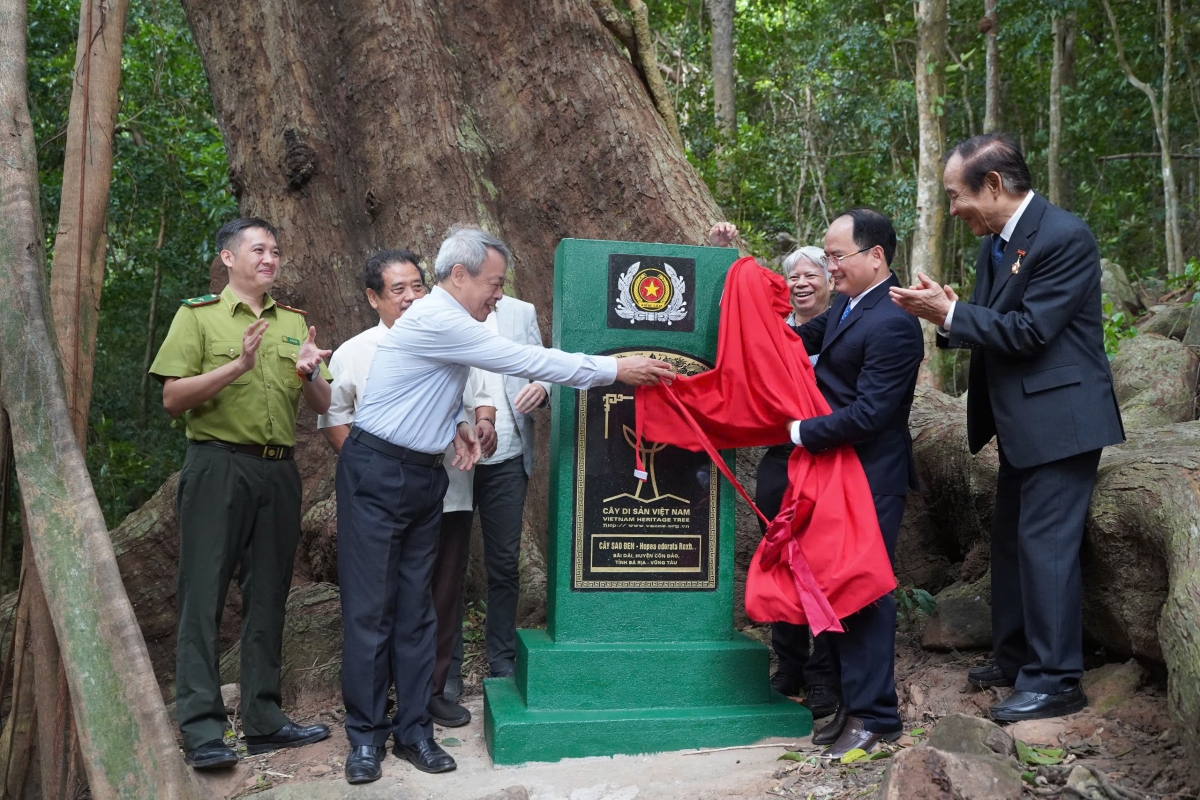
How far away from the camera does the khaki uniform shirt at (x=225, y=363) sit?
3.77m

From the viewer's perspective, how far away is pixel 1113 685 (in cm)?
353

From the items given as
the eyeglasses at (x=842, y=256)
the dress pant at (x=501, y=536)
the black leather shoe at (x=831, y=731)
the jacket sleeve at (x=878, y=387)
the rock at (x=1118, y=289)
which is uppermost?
the rock at (x=1118, y=289)

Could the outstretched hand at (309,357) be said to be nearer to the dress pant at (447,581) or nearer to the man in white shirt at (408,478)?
the man in white shirt at (408,478)

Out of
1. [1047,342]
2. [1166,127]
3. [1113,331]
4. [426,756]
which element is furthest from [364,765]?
[1166,127]

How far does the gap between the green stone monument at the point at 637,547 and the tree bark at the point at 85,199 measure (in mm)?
1800

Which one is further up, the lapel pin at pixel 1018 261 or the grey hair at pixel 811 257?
the grey hair at pixel 811 257

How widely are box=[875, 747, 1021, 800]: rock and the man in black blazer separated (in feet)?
2.22

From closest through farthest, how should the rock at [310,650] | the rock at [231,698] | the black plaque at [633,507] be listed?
the black plaque at [633,507] → the rock at [231,698] → the rock at [310,650]

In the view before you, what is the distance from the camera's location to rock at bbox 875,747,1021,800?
9.05 ft

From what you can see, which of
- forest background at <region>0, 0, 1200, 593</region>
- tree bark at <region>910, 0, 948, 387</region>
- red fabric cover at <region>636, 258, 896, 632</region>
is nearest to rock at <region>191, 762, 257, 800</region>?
red fabric cover at <region>636, 258, 896, 632</region>

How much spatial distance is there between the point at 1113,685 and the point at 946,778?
44.8 inches

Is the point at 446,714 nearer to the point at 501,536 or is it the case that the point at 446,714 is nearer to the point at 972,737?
the point at 501,536

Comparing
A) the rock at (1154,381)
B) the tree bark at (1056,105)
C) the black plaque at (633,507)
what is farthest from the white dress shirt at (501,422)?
the tree bark at (1056,105)

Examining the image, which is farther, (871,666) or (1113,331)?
(1113,331)
